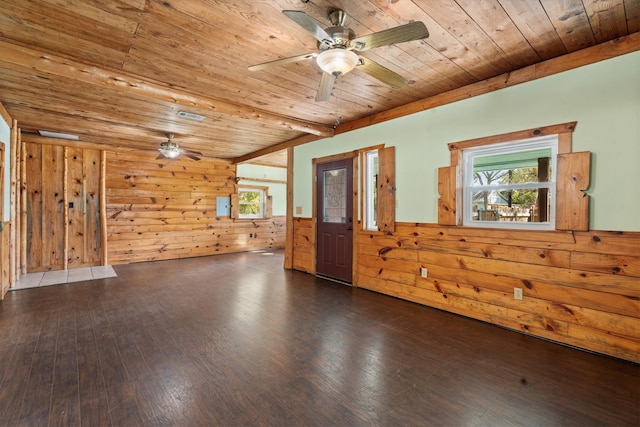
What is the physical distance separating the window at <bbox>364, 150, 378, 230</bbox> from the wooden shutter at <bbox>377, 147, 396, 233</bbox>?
29cm

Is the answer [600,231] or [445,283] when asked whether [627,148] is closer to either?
[600,231]

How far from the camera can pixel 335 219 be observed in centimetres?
500

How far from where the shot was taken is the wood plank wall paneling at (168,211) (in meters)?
6.31

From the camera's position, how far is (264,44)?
2.44 m

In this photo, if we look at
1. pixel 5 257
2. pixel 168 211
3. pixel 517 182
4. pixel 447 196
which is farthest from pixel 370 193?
pixel 5 257

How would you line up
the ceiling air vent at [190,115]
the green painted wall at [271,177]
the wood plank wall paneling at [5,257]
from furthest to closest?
1. the green painted wall at [271,177]
2. the ceiling air vent at [190,115]
3. the wood plank wall paneling at [5,257]

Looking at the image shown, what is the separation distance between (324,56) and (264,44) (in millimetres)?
637

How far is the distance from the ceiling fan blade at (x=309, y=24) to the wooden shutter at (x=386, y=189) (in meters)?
2.23

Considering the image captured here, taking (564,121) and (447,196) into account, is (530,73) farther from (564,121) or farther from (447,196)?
(447,196)

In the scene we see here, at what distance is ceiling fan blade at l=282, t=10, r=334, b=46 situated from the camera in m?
1.66

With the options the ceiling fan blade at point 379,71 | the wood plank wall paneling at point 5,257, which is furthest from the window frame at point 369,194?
the wood plank wall paneling at point 5,257

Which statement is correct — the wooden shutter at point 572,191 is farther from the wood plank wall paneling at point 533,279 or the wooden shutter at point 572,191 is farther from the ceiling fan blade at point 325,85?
the ceiling fan blade at point 325,85

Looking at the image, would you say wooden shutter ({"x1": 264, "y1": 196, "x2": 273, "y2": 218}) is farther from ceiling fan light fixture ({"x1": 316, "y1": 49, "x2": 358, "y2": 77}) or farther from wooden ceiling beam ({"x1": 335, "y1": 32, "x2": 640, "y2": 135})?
ceiling fan light fixture ({"x1": 316, "y1": 49, "x2": 358, "y2": 77})

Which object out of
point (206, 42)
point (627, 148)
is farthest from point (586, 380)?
point (206, 42)
